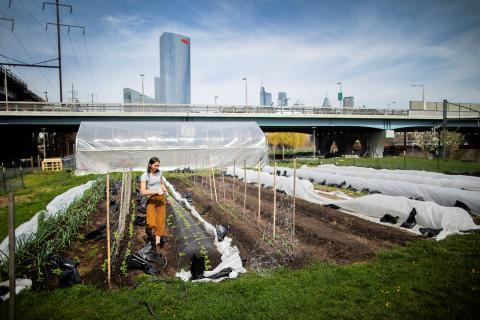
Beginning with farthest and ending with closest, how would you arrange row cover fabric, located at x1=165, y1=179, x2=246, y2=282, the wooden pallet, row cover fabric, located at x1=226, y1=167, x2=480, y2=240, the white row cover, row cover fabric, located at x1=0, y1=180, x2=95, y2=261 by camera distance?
1. the wooden pallet
2. the white row cover
3. row cover fabric, located at x1=226, y1=167, x2=480, y2=240
4. row cover fabric, located at x1=0, y1=180, x2=95, y2=261
5. row cover fabric, located at x1=165, y1=179, x2=246, y2=282

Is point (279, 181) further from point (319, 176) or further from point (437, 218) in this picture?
point (437, 218)

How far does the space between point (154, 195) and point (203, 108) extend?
25.5 metres

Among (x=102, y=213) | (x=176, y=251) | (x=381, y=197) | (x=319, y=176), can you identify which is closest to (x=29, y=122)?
(x=102, y=213)

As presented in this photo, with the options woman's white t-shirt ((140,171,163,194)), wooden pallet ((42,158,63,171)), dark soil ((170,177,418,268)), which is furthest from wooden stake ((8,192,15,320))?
wooden pallet ((42,158,63,171))

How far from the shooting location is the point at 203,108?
3058 centimetres

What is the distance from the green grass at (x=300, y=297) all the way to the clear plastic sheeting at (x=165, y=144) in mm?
17020

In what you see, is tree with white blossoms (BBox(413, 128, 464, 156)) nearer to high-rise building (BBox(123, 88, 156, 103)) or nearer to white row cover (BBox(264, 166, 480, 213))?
white row cover (BBox(264, 166, 480, 213))

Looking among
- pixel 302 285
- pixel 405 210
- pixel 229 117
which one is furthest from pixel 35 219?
pixel 229 117

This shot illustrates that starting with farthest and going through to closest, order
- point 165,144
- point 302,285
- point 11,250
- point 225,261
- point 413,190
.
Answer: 1. point 165,144
2. point 413,190
3. point 225,261
4. point 302,285
5. point 11,250

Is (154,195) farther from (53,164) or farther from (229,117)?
(229,117)

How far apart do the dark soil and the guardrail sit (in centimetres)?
2170

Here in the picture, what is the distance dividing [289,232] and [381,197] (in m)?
3.28

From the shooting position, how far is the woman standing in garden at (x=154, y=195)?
5.80m

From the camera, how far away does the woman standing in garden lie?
5805 mm
